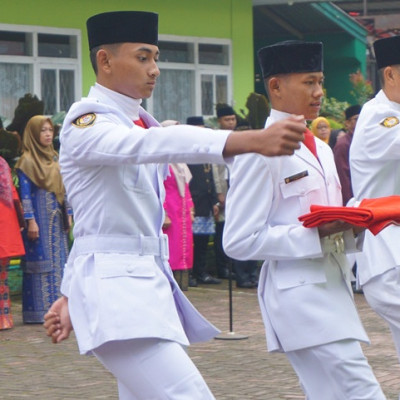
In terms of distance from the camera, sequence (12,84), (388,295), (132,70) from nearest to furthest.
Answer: (132,70) → (388,295) → (12,84)

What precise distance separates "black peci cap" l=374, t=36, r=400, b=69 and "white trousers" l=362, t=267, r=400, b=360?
42.8 inches

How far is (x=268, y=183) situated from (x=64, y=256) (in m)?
7.50

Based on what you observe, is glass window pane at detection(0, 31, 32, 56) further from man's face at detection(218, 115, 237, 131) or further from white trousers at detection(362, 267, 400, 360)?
white trousers at detection(362, 267, 400, 360)

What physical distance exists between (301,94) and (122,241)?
4.11ft

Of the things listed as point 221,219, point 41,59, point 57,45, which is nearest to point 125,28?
point 221,219

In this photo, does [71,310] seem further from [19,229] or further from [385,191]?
[19,229]

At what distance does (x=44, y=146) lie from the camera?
40.1 feet

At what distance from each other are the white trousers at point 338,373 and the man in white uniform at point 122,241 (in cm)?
56

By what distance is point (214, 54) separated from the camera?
19391mm

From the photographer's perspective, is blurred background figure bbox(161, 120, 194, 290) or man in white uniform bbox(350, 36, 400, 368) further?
blurred background figure bbox(161, 120, 194, 290)

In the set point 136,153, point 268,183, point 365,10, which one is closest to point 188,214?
point 268,183

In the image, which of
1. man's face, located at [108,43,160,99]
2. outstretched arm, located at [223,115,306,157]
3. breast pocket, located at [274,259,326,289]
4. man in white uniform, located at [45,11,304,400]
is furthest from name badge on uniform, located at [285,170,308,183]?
outstretched arm, located at [223,115,306,157]

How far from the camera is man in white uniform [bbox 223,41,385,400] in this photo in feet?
16.4

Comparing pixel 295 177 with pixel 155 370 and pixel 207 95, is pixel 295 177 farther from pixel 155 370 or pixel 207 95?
pixel 207 95
